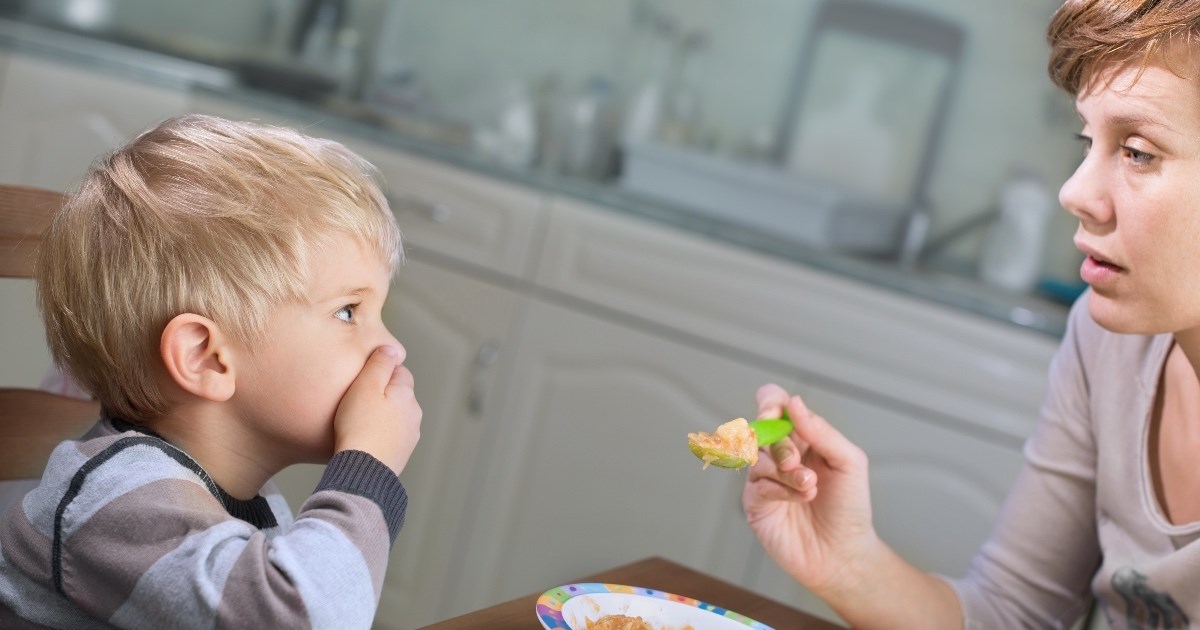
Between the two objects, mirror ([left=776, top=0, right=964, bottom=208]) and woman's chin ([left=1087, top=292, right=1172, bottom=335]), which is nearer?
woman's chin ([left=1087, top=292, right=1172, bottom=335])

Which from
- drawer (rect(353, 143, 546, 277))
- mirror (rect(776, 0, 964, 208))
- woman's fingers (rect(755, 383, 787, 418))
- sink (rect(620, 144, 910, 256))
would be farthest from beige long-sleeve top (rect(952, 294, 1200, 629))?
mirror (rect(776, 0, 964, 208))

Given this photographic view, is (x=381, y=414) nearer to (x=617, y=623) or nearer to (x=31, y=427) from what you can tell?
(x=617, y=623)

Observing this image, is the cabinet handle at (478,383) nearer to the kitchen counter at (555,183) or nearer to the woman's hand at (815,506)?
the kitchen counter at (555,183)

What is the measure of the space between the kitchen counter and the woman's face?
0.96 metres

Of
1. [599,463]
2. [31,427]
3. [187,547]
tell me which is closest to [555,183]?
[599,463]

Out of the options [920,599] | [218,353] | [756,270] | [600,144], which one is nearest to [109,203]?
[218,353]

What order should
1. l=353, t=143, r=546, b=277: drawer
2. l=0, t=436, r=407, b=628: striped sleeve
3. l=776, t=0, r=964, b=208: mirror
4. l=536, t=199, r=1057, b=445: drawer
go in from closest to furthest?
1. l=0, t=436, r=407, b=628: striped sleeve
2. l=536, t=199, r=1057, b=445: drawer
3. l=353, t=143, r=546, b=277: drawer
4. l=776, t=0, r=964, b=208: mirror

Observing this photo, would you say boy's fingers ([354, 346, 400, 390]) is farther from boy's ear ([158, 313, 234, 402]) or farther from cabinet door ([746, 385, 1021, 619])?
cabinet door ([746, 385, 1021, 619])

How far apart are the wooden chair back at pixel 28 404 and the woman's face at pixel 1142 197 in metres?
0.77

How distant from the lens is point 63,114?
2.47m

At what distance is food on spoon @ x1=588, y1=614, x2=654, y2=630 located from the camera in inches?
30.7

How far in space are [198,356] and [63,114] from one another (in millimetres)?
1860

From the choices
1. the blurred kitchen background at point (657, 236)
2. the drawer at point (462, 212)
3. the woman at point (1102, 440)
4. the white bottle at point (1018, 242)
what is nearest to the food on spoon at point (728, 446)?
the woman at point (1102, 440)

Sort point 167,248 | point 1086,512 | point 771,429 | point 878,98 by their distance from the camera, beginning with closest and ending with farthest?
point 167,248, point 771,429, point 1086,512, point 878,98
